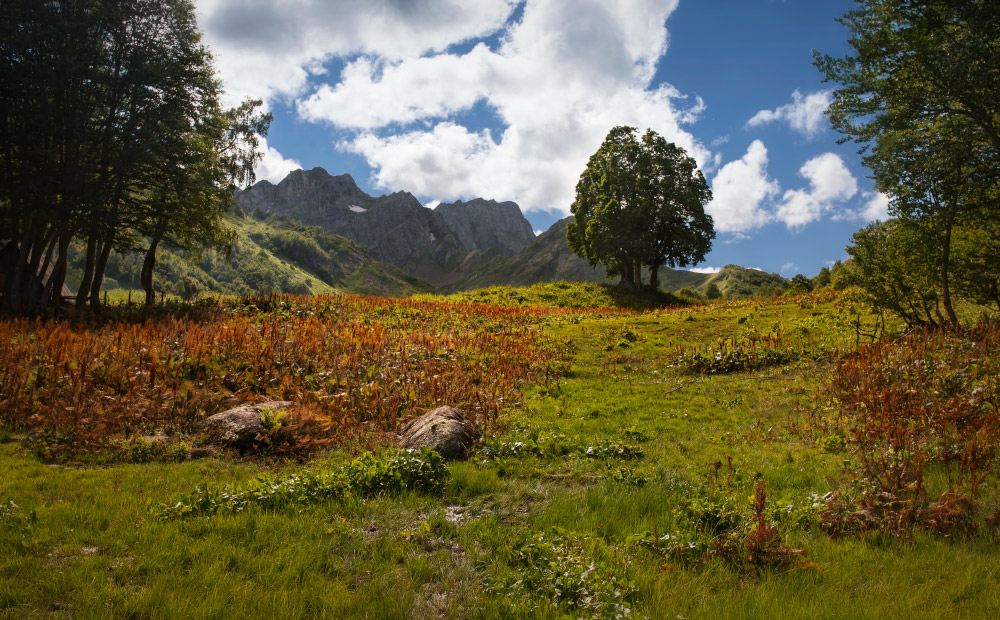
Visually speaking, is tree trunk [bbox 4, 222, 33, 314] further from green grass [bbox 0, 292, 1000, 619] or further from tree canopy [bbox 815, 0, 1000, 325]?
tree canopy [bbox 815, 0, 1000, 325]

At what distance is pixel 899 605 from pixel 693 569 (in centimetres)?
170

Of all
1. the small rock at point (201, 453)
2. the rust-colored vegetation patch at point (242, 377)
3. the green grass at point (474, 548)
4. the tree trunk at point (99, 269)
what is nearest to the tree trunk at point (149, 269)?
the tree trunk at point (99, 269)

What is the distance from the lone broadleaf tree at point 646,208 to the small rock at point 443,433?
36.4m

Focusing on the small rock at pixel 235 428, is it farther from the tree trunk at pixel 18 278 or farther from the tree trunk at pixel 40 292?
the tree trunk at pixel 18 278

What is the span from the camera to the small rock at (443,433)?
806 centimetres

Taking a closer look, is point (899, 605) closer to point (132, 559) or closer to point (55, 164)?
point (132, 559)

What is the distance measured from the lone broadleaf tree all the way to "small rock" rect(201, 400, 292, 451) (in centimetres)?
3807

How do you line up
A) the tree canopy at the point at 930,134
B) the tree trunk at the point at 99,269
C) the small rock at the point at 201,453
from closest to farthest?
the small rock at the point at 201,453, the tree canopy at the point at 930,134, the tree trunk at the point at 99,269

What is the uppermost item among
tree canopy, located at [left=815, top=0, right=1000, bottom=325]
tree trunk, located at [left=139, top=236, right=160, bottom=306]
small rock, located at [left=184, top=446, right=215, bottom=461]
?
tree canopy, located at [left=815, top=0, right=1000, bottom=325]

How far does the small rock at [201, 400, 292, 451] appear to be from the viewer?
27.4ft

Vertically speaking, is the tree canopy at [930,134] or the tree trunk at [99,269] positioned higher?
the tree canopy at [930,134]

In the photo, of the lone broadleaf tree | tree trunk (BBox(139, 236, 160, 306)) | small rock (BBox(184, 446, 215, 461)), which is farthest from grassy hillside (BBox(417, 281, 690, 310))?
small rock (BBox(184, 446, 215, 461))

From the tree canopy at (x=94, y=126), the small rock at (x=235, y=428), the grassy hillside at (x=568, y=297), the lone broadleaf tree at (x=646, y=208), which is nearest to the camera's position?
the small rock at (x=235, y=428)

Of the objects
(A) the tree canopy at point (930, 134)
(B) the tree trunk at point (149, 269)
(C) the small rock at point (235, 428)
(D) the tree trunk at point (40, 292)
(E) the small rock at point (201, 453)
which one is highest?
(A) the tree canopy at point (930, 134)
